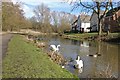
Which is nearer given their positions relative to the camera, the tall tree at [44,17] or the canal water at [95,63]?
the canal water at [95,63]

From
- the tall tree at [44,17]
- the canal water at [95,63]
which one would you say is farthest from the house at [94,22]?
the canal water at [95,63]

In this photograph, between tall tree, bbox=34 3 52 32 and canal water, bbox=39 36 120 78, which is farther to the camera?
tall tree, bbox=34 3 52 32

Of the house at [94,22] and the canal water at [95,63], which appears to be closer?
the canal water at [95,63]

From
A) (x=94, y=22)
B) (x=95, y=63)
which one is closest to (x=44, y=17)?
(x=94, y=22)

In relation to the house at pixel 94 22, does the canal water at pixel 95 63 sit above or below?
below

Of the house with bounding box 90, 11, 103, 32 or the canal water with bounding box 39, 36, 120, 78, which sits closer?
the canal water with bounding box 39, 36, 120, 78

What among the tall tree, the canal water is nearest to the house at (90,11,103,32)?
the tall tree

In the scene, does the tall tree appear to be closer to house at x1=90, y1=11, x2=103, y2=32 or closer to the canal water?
house at x1=90, y1=11, x2=103, y2=32

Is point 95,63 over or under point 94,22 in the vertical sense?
under

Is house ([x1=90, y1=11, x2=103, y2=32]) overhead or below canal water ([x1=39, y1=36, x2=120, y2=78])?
overhead

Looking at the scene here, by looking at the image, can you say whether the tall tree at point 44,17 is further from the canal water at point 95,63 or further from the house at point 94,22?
the canal water at point 95,63

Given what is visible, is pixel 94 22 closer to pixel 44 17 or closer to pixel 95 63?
pixel 44 17

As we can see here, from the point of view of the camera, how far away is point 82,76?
12.3 meters

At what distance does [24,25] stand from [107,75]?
225 feet
